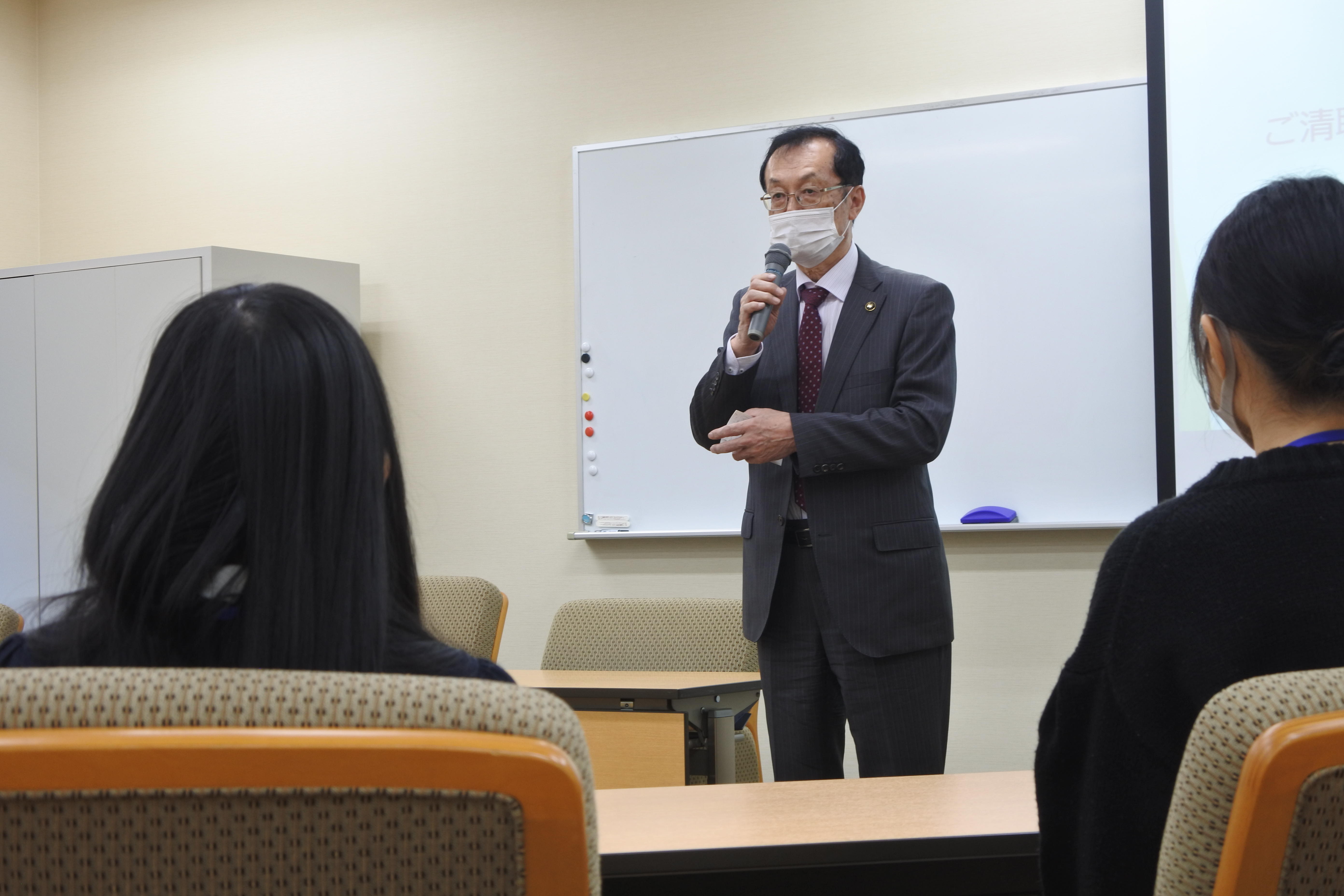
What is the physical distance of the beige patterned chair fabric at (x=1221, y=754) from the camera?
22.3 inches

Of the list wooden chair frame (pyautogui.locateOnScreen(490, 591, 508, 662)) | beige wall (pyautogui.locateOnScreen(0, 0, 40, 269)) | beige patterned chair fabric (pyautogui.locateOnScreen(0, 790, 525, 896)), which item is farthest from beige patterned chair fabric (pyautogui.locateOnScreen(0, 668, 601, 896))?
beige wall (pyautogui.locateOnScreen(0, 0, 40, 269))

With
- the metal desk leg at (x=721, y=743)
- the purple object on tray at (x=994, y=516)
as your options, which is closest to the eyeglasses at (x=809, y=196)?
the metal desk leg at (x=721, y=743)

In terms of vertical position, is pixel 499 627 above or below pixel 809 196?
below

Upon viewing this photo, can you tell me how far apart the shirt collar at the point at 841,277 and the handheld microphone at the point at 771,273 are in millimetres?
72

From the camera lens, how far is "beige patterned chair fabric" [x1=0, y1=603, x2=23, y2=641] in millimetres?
2361

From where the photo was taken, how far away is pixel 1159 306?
3.14 metres

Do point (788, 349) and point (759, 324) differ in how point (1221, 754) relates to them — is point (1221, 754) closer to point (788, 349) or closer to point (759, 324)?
point (759, 324)

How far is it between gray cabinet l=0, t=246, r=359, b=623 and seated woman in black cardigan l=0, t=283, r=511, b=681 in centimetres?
319

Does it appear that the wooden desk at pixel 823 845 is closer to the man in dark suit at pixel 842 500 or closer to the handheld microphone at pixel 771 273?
the man in dark suit at pixel 842 500

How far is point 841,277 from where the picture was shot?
87.7 inches

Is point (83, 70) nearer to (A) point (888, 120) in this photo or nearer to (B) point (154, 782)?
(A) point (888, 120)

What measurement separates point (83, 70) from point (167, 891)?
201 inches

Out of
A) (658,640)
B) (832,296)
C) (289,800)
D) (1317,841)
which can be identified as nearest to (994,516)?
(658,640)

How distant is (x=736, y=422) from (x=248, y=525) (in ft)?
4.61
